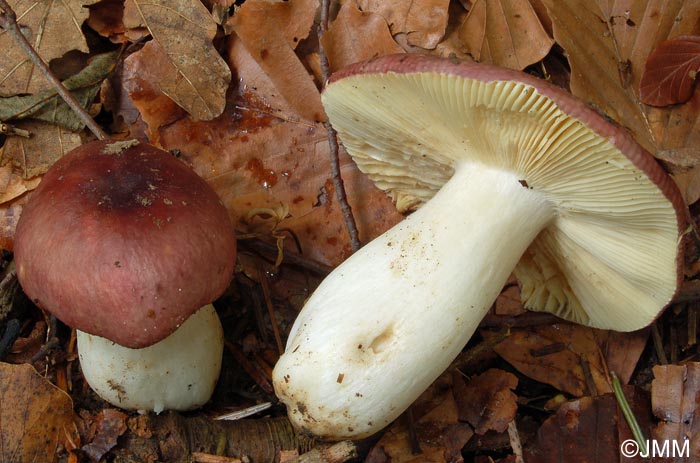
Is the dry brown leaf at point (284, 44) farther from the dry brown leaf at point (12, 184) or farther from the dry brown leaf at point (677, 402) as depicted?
the dry brown leaf at point (677, 402)

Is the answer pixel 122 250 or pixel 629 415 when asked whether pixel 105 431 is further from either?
pixel 629 415

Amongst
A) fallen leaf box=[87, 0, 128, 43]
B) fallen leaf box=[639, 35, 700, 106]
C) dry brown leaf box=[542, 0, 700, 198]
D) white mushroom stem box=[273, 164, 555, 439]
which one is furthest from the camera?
fallen leaf box=[87, 0, 128, 43]

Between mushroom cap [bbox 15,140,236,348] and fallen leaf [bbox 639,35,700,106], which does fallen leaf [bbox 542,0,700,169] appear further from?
mushroom cap [bbox 15,140,236,348]

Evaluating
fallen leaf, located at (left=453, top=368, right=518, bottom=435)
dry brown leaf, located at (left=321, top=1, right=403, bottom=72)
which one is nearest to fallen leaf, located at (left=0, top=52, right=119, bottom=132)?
dry brown leaf, located at (left=321, top=1, right=403, bottom=72)

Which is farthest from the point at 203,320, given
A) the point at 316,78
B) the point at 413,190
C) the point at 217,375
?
the point at 316,78

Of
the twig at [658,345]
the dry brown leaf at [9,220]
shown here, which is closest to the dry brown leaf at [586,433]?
the twig at [658,345]

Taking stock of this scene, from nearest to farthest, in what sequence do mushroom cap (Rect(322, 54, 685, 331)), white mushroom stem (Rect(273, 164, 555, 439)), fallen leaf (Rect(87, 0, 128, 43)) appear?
mushroom cap (Rect(322, 54, 685, 331)) < white mushroom stem (Rect(273, 164, 555, 439)) < fallen leaf (Rect(87, 0, 128, 43))

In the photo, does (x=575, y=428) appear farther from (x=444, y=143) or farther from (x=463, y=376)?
(x=444, y=143)
